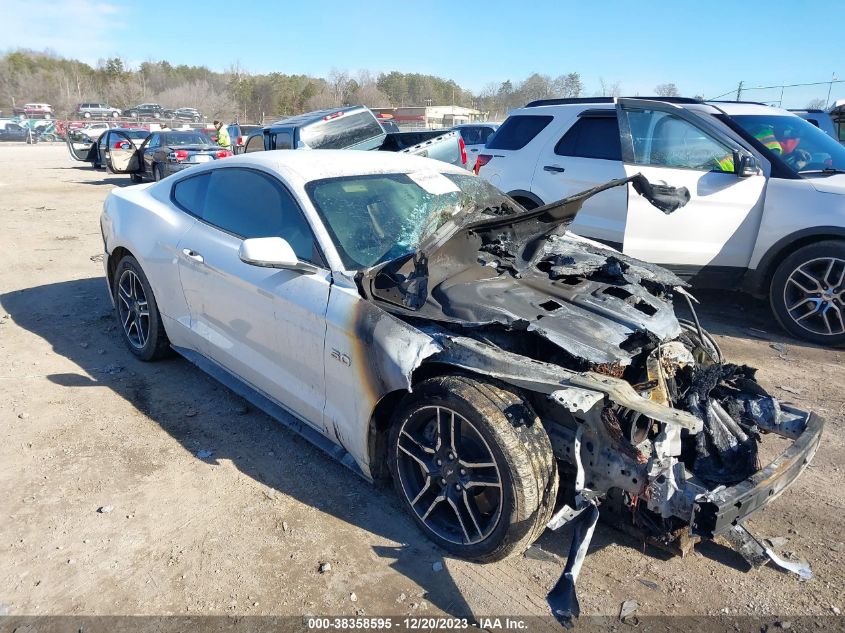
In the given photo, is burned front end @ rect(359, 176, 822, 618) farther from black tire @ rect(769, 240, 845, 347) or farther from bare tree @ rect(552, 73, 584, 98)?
bare tree @ rect(552, 73, 584, 98)

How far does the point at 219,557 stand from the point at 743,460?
2496mm

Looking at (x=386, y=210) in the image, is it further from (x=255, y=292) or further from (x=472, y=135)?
(x=472, y=135)

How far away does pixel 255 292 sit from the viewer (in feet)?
11.3

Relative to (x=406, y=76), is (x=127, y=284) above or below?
below

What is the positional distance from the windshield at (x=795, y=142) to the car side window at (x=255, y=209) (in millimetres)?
4666

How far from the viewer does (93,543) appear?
115 inches

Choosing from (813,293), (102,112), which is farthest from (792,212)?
(102,112)

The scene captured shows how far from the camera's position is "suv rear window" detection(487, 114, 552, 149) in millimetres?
6867

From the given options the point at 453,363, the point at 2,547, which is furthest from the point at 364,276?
the point at 2,547

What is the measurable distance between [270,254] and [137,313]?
2.25 m

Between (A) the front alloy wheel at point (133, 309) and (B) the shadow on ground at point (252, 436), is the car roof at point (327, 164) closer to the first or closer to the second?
(A) the front alloy wheel at point (133, 309)

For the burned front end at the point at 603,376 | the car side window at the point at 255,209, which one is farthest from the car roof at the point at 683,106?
the car side window at the point at 255,209

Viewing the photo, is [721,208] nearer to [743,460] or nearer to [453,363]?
[743,460]

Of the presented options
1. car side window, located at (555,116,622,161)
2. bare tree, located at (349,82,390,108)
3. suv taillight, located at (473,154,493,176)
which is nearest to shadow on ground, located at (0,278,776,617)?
car side window, located at (555,116,622,161)
